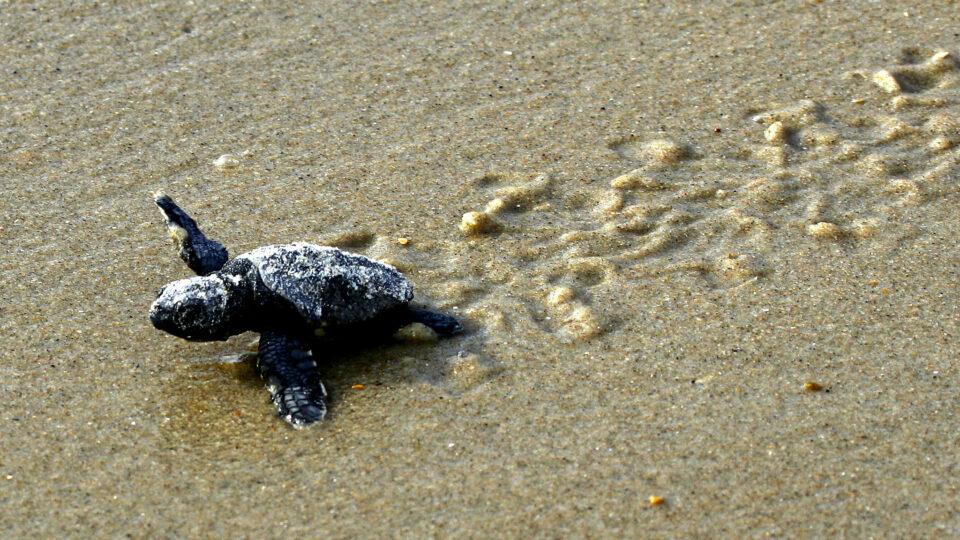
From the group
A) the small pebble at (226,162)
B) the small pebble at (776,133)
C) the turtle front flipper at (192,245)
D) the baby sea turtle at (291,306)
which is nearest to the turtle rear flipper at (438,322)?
the baby sea turtle at (291,306)

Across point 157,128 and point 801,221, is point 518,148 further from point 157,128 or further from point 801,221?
point 157,128

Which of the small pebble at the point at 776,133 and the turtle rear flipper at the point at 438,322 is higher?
the turtle rear flipper at the point at 438,322

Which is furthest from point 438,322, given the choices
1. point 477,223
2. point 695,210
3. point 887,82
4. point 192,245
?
point 887,82

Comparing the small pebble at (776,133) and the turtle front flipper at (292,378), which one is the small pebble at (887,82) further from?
the turtle front flipper at (292,378)

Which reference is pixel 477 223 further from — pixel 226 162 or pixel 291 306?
pixel 226 162

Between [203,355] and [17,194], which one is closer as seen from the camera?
[203,355]

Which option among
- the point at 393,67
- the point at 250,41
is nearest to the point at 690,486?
the point at 393,67

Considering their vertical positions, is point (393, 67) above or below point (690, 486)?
above
